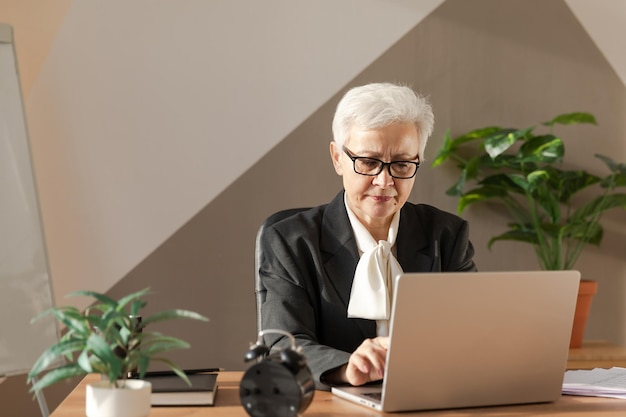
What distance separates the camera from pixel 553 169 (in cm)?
362

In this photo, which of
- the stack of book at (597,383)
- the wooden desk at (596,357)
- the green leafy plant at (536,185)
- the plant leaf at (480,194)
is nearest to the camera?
the stack of book at (597,383)

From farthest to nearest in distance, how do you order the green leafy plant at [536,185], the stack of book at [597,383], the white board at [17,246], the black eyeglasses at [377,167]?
the green leafy plant at [536,185] → the white board at [17,246] → the black eyeglasses at [377,167] → the stack of book at [597,383]

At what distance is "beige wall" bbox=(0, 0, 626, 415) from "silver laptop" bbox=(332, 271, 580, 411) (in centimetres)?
206

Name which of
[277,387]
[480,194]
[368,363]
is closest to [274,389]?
[277,387]

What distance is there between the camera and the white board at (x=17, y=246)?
2.77 metres

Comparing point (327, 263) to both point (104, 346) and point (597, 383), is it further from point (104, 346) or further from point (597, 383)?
point (104, 346)

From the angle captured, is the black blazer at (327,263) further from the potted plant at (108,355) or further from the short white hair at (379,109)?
the potted plant at (108,355)

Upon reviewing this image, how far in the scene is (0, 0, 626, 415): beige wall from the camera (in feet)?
11.7

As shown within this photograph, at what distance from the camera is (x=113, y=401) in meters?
1.37

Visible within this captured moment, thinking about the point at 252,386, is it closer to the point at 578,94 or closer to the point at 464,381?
the point at 464,381

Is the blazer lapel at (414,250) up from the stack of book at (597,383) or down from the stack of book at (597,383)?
up

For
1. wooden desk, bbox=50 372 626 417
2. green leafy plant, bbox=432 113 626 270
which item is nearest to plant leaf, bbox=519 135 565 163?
green leafy plant, bbox=432 113 626 270

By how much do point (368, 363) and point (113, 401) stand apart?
0.57 m

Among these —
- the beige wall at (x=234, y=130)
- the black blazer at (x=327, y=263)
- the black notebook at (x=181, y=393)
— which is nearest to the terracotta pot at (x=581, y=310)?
the beige wall at (x=234, y=130)
